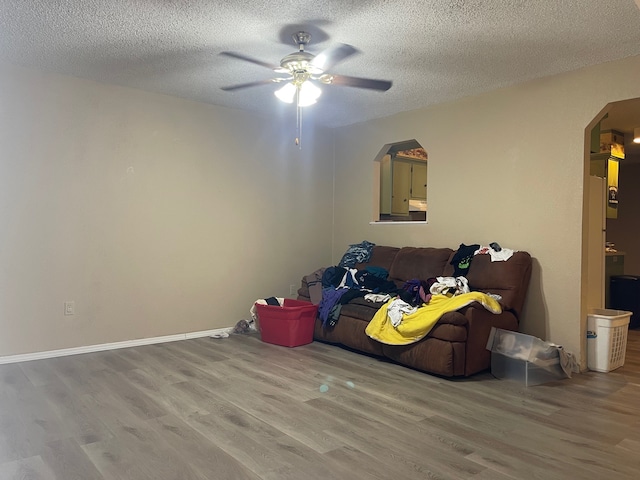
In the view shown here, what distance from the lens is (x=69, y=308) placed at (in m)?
4.30

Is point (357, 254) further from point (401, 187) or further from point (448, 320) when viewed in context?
point (448, 320)

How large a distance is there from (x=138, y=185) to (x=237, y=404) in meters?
2.52

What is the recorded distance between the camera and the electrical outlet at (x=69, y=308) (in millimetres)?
4289

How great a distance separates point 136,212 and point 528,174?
358cm

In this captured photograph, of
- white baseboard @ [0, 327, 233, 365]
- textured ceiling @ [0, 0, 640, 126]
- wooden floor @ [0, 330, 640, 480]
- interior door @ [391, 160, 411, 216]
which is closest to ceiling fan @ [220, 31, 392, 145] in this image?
textured ceiling @ [0, 0, 640, 126]

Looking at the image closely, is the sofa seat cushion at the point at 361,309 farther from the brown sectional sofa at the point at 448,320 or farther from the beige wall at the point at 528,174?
the beige wall at the point at 528,174

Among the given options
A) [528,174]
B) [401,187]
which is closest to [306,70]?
[528,174]

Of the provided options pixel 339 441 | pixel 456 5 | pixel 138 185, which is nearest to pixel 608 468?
pixel 339 441

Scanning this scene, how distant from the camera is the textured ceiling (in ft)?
9.62

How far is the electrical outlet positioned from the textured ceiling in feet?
6.50

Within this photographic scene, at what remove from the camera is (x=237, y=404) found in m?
3.10

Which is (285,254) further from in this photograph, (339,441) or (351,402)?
(339,441)

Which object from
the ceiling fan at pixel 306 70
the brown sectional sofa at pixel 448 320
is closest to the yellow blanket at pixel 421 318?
the brown sectional sofa at pixel 448 320

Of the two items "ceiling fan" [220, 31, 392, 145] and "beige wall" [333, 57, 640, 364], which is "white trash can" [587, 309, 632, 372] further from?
"ceiling fan" [220, 31, 392, 145]
